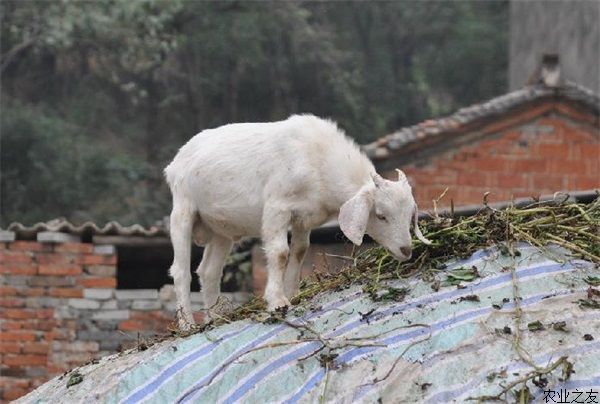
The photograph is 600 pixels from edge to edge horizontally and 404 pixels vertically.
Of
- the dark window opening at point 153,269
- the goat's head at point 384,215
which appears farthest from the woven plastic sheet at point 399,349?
the dark window opening at point 153,269

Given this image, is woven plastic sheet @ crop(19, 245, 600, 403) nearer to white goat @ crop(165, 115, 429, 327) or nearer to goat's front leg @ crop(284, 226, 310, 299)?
white goat @ crop(165, 115, 429, 327)

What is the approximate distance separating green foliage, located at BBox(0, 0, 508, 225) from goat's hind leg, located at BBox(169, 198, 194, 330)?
15740mm

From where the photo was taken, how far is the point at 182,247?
704 cm

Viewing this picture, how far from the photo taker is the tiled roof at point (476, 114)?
15.1 metres

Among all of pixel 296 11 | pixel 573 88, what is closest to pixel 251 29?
pixel 296 11

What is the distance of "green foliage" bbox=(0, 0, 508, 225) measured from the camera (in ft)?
76.8

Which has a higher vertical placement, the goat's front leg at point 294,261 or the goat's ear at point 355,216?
the goat's ear at point 355,216

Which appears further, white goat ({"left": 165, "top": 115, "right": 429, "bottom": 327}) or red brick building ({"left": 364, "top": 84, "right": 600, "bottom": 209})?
red brick building ({"left": 364, "top": 84, "right": 600, "bottom": 209})

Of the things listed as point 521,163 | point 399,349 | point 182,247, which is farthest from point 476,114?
point 399,349

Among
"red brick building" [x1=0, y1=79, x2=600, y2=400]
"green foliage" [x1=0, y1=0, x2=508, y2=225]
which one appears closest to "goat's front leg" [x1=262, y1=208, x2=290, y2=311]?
"red brick building" [x1=0, y1=79, x2=600, y2=400]

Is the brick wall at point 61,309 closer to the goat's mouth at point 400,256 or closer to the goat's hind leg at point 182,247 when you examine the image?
the goat's hind leg at point 182,247

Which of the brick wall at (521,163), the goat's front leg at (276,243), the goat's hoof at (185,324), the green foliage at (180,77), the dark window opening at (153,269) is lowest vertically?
the green foliage at (180,77)

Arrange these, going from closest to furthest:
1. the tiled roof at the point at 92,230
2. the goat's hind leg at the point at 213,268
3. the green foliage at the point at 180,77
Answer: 1. the goat's hind leg at the point at 213,268
2. the tiled roof at the point at 92,230
3. the green foliage at the point at 180,77

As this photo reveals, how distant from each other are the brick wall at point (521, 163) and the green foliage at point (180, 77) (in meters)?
8.69
